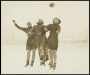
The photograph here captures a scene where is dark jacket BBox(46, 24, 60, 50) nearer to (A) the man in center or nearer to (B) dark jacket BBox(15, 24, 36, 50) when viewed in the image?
(A) the man in center

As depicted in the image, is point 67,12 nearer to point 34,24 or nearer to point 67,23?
point 67,23

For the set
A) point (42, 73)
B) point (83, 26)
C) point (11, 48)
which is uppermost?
point (83, 26)

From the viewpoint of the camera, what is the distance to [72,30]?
340 centimetres

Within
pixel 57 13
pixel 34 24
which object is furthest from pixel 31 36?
pixel 57 13

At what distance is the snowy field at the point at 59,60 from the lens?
11.1ft

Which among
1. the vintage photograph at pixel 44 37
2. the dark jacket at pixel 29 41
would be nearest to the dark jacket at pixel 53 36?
the vintage photograph at pixel 44 37

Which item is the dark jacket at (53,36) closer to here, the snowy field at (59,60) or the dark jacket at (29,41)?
the snowy field at (59,60)

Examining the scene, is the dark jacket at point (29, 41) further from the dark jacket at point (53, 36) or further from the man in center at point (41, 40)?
the dark jacket at point (53, 36)

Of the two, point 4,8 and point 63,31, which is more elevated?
point 4,8

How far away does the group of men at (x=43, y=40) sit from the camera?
3381 mm

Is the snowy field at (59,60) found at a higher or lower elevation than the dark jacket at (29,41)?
lower

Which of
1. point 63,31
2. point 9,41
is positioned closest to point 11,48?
point 9,41

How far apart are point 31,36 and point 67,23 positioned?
36 cm

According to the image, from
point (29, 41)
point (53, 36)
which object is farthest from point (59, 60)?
point (29, 41)
